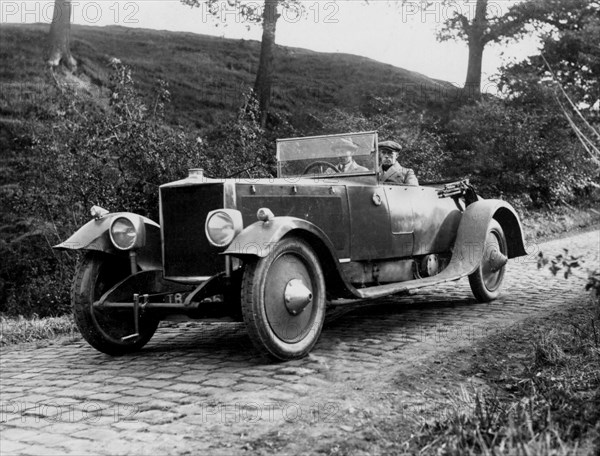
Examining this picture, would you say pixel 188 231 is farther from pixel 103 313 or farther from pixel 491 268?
pixel 491 268

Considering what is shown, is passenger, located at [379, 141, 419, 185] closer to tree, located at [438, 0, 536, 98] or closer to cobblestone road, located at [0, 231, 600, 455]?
cobblestone road, located at [0, 231, 600, 455]

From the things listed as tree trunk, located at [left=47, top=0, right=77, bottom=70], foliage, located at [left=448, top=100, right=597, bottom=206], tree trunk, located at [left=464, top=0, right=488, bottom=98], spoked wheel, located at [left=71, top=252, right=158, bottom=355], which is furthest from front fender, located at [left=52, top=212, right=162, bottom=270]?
tree trunk, located at [left=464, top=0, right=488, bottom=98]

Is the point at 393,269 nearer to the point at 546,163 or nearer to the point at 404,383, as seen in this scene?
the point at 404,383

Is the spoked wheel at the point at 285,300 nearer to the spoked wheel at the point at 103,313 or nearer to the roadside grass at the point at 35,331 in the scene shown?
the spoked wheel at the point at 103,313

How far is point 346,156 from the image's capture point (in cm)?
615

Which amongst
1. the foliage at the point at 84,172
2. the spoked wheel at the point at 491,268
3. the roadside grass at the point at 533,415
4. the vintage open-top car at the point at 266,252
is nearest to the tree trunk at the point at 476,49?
the foliage at the point at 84,172

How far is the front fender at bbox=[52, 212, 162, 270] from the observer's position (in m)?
5.07

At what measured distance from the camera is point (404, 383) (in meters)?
3.96

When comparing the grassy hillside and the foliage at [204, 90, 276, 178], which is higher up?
the grassy hillside

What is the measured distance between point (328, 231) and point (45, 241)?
5.92 metres

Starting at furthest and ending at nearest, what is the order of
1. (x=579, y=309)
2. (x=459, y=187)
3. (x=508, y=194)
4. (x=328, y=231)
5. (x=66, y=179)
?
(x=508, y=194)
(x=66, y=179)
(x=459, y=187)
(x=579, y=309)
(x=328, y=231)

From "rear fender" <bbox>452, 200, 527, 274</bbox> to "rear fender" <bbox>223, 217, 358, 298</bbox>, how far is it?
1763mm

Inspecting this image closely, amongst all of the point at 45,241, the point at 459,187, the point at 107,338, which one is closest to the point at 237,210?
the point at 107,338

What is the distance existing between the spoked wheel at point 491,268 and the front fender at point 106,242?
317 cm
